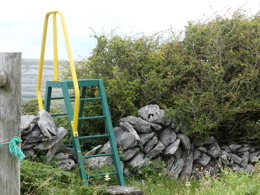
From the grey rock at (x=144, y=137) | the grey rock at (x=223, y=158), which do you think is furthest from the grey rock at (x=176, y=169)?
the grey rock at (x=223, y=158)

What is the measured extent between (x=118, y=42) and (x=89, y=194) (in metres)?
4.00

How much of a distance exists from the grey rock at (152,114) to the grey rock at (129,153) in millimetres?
797

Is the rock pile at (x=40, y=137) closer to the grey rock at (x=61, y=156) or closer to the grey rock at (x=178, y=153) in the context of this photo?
the grey rock at (x=61, y=156)

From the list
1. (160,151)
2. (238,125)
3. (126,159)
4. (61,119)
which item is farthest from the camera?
(238,125)

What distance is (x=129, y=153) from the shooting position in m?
7.68

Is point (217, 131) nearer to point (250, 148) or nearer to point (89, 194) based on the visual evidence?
point (250, 148)

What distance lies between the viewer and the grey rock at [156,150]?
8.00 meters

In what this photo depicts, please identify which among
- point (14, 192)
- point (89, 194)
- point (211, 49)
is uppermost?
point (211, 49)

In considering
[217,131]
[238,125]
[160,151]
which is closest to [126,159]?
[160,151]

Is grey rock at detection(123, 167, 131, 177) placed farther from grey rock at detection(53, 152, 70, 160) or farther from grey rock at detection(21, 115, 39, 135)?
grey rock at detection(21, 115, 39, 135)

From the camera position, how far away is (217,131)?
30.2ft

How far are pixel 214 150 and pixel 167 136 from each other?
1.30 metres

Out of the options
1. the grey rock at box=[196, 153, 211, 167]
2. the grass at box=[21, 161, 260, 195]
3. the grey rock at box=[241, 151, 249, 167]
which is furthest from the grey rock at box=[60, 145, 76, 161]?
the grey rock at box=[241, 151, 249, 167]

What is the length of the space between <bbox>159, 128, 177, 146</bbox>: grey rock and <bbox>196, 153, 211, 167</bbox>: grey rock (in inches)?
37.3
